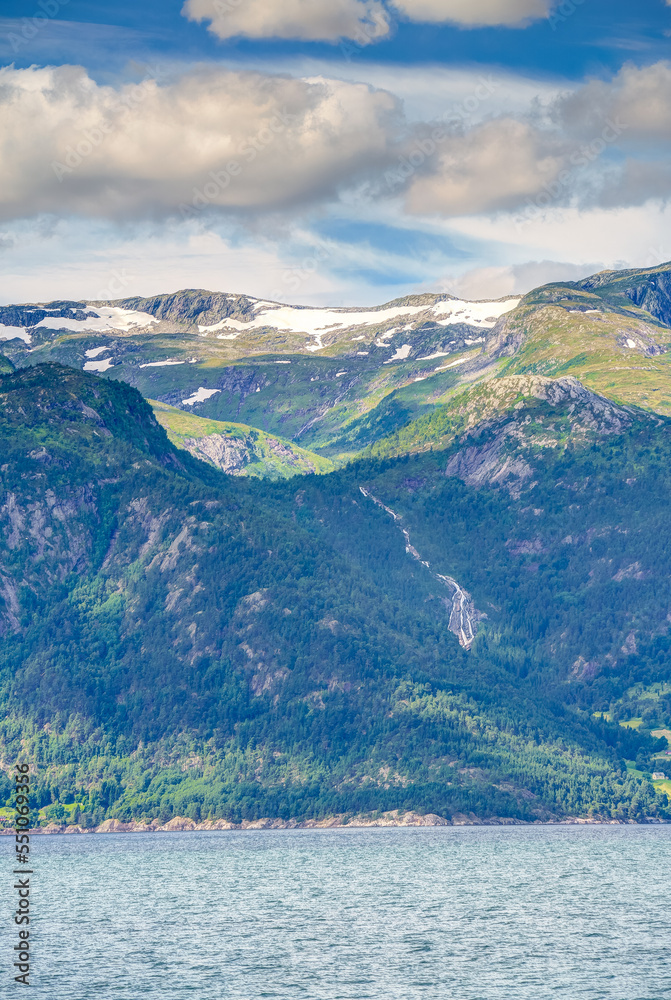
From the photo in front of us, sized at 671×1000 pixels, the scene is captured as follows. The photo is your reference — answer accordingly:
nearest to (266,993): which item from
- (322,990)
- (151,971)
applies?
(322,990)

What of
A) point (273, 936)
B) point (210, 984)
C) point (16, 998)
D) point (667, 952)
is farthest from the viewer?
point (273, 936)

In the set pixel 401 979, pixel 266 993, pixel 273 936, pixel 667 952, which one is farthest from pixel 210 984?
pixel 667 952

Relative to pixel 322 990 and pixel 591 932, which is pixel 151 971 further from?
pixel 591 932

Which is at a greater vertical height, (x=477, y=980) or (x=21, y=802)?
(x=21, y=802)

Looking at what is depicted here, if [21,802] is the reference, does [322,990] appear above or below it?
below

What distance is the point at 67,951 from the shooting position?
18275 cm

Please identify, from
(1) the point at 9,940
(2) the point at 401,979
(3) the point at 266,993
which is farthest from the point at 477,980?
(1) the point at 9,940

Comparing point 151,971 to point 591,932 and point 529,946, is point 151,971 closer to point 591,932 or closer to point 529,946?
point 529,946

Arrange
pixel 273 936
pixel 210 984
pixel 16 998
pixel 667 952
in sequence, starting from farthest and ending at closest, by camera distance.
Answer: pixel 273 936
pixel 667 952
pixel 210 984
pixel 16 998

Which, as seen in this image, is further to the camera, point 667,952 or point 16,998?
point 667,952

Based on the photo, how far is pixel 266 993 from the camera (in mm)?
159500

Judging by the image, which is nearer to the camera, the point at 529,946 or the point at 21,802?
the point at 21,802

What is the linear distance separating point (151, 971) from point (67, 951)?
1717 centimetres

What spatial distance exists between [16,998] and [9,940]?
3698 centimetres
